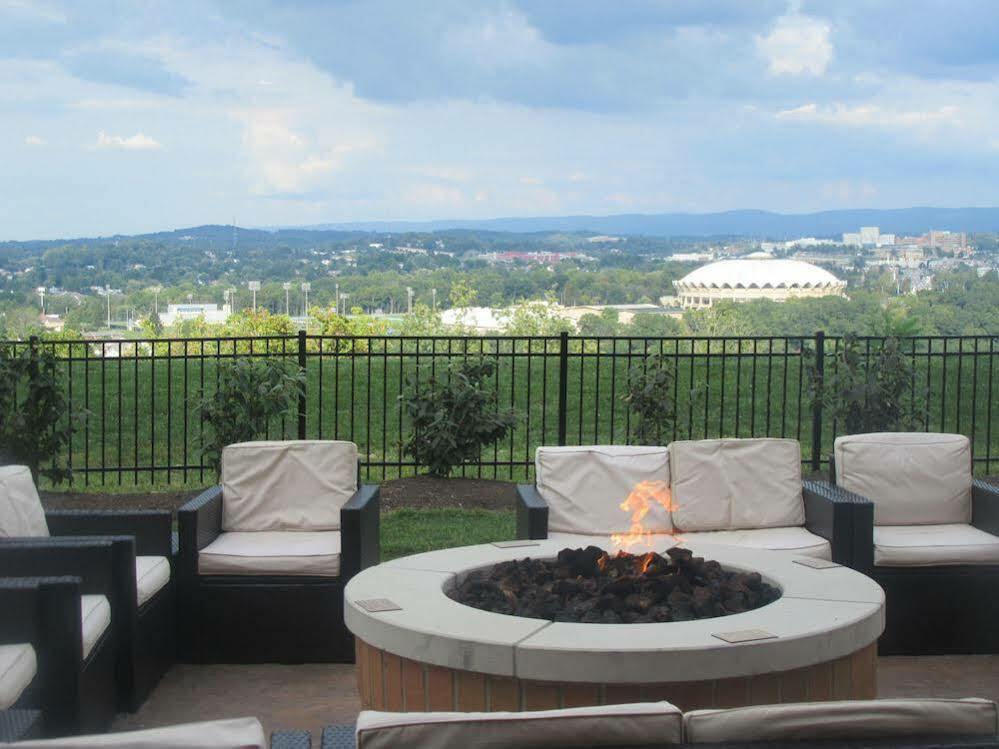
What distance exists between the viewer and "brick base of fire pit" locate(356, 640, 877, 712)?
3699 millimetres

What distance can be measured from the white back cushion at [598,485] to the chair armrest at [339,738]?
3.38m

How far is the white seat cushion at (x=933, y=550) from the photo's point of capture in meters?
5.82

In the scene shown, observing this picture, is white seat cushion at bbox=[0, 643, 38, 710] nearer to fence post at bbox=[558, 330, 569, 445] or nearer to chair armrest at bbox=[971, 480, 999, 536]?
chair armrest at bbox=[971, 480, 999, 536]

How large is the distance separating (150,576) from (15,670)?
4.69 feet

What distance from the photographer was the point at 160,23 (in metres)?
23.0

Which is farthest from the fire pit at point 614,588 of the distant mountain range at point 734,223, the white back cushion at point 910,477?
the distant mountain range at point 734,223

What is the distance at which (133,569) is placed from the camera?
16.1 ft

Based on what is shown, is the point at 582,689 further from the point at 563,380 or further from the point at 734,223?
the point at 734,223

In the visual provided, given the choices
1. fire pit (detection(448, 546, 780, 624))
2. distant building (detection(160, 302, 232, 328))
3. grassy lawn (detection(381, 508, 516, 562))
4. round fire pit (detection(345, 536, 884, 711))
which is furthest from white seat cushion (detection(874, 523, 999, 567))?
distant building (detection(160, 302, 232, 328))

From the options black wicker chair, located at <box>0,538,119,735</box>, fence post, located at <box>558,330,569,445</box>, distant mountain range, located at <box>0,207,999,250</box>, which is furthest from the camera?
distant mountain range, located at <box>0,207,999,250</box>

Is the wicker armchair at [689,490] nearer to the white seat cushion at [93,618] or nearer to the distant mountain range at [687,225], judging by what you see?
the white seat cushion at [93,618]

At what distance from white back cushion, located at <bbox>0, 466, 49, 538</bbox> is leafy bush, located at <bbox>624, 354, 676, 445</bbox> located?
17.0 ft

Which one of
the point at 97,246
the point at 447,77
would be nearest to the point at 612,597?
the point at 97,246

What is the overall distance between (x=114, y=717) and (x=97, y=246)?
15.7 m
